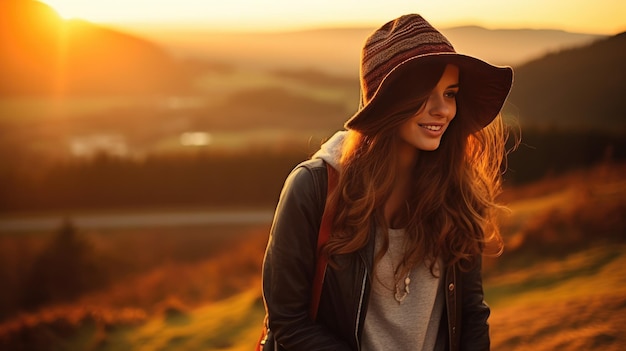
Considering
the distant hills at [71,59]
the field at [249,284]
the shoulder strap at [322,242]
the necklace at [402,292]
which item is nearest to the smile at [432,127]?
the shoulder strap at [322,242]

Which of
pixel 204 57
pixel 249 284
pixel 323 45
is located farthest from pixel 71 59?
pixel 249 284

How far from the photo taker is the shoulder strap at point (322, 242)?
5.49 feet

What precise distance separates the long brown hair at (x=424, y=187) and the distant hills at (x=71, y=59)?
295cm

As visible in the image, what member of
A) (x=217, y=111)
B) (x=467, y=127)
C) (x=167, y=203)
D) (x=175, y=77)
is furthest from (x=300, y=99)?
(x=467, y=127)

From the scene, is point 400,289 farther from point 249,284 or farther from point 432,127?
Result: point 249,284

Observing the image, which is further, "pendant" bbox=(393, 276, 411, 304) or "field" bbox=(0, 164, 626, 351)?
"field" bbox=(0, 164, 626, 351)

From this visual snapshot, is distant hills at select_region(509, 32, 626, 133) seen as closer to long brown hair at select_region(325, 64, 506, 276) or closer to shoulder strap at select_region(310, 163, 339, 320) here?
long brown hair at select_region(325, 64, 506, 276)

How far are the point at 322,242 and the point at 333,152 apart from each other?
0.24m

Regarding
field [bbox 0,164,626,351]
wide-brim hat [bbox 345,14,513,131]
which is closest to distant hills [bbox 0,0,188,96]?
field [bbox 0,164,626,351]

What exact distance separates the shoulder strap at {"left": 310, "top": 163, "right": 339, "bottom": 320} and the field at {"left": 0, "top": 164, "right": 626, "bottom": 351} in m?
1.55

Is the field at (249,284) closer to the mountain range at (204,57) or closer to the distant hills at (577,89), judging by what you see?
the distant hills at (577,89)

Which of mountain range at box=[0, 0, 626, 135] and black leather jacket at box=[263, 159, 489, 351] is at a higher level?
mountain range at box=[0, 0, 626, 135]

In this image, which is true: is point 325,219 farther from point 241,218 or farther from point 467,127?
point 241,218

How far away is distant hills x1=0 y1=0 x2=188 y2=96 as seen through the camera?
4371mm
